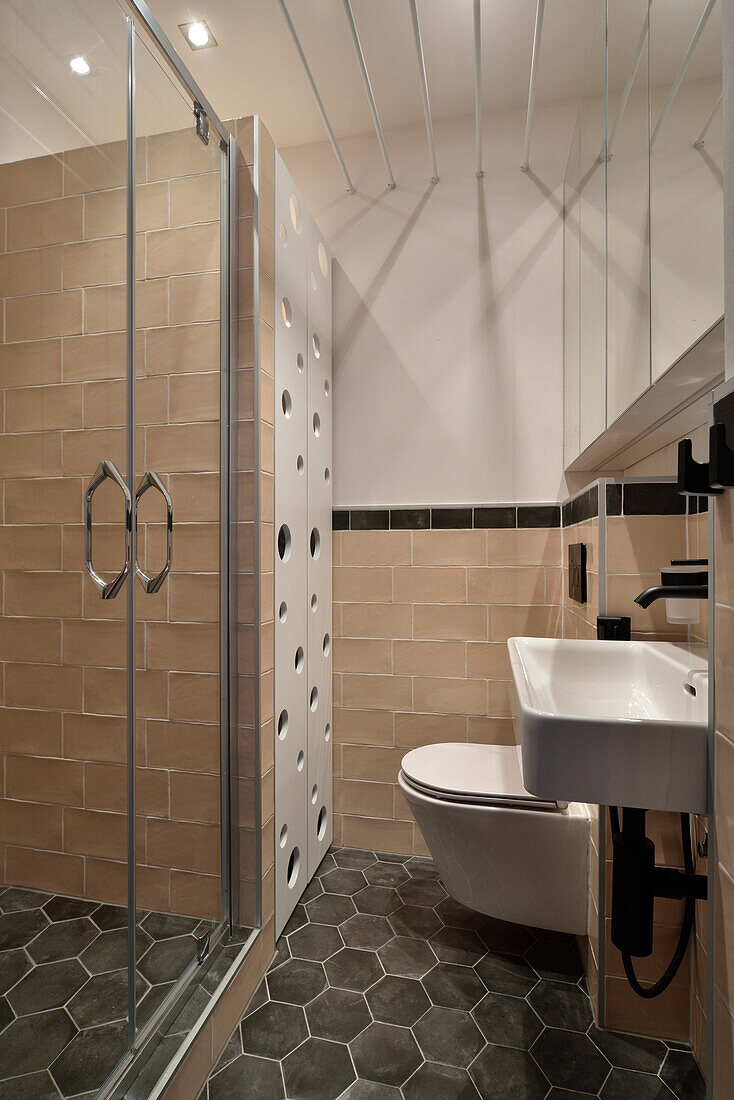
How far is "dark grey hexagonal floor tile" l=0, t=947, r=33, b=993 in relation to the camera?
850 mm

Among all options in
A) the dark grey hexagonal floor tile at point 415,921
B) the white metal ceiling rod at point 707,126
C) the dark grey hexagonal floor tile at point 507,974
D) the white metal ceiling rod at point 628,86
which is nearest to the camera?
the white metal ceiling rod at point 707,126

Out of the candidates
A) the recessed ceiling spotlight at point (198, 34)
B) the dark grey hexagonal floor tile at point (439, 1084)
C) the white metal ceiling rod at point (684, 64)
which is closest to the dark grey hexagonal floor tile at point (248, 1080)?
the dark grey hexagonal floor tile at point (439, 1084)

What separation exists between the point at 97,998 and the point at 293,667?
915 millimetres

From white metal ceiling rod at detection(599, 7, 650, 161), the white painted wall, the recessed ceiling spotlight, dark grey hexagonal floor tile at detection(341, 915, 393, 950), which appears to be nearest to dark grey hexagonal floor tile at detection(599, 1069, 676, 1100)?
dark grey hexagonal floor tile at detection(341, 915, 393, 950)

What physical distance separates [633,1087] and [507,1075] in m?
0.25

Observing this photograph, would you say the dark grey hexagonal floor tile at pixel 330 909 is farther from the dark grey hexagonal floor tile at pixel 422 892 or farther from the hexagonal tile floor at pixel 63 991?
the hexagonal tile floor at pixel 63 991

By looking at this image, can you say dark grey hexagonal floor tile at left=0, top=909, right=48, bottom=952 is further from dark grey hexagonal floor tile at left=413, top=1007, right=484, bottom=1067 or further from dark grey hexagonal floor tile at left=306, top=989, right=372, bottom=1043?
dark grey hexagonal floor tile at left=413, top=1007, right=484, bottom=1067

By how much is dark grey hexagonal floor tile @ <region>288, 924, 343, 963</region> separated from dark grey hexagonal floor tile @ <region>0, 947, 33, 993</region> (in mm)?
924

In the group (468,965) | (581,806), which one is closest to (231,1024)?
(468,965)

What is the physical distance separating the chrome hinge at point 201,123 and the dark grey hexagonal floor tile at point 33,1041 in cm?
173

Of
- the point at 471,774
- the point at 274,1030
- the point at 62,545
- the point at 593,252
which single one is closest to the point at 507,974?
the point at 471,774

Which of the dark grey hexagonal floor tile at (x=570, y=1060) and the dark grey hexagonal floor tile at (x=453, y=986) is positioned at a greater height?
the dark grey hexagonal floor tile at (x=453, y=986)

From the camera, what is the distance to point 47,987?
93 centimetres

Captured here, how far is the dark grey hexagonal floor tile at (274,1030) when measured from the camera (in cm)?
131
